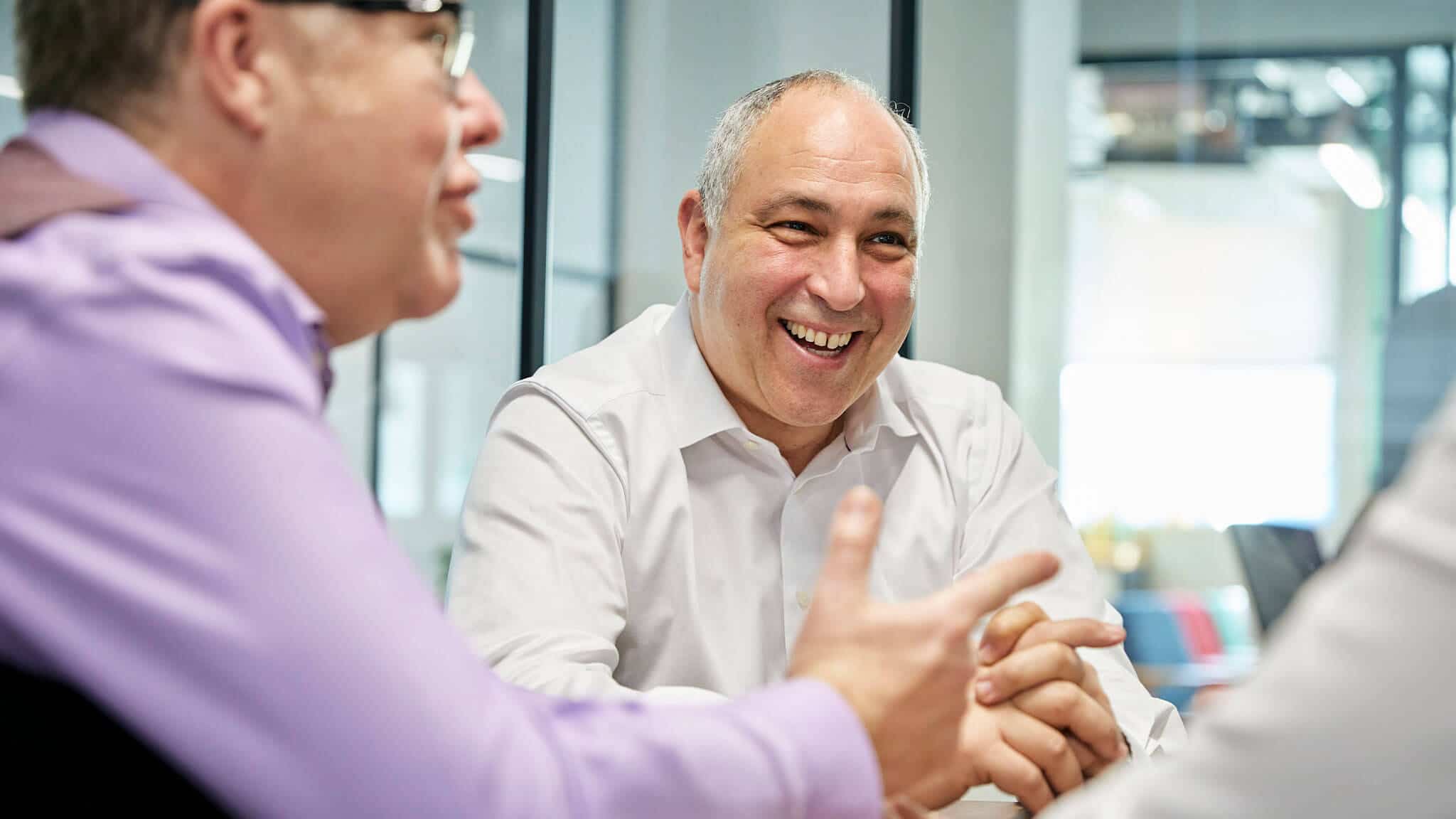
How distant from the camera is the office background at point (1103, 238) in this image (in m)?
3.73

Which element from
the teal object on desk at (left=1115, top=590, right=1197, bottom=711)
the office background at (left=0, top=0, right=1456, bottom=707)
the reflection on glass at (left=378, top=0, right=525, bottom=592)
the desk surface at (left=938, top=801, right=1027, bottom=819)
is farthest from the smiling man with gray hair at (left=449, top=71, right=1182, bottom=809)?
the teal object on desk at (left=1115, top=590, right=1197, bottom=711)

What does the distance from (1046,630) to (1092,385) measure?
2.95 metres

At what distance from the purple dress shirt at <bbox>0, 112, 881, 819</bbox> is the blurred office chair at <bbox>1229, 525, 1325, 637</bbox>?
2.32 metres

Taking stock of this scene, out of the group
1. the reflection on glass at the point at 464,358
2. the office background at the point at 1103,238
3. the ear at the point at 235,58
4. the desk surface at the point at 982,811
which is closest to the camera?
the ear at the point at 235,58

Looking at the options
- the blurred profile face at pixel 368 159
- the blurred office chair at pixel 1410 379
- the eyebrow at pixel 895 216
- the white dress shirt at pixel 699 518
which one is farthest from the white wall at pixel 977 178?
the blurred profile face at pixel 368 159

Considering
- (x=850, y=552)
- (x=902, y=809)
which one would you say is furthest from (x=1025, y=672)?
(x=850, y=552)

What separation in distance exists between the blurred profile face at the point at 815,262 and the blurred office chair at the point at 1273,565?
122 cm

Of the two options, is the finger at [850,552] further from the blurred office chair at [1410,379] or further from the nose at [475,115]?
the blurred office chair at [1410,379]

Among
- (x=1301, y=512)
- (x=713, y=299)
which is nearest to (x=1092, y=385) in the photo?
(x=1301, y=512)

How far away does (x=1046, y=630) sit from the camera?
4.37 ft

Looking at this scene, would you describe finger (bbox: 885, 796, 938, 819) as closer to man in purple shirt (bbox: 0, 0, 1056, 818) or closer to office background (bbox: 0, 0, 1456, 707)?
man in purple shirt (bbox: 0, 0, 1056, 818)

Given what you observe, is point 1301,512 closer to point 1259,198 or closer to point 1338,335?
point 1338,335

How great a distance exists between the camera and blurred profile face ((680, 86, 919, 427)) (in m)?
1.92

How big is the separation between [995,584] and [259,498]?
51cm
